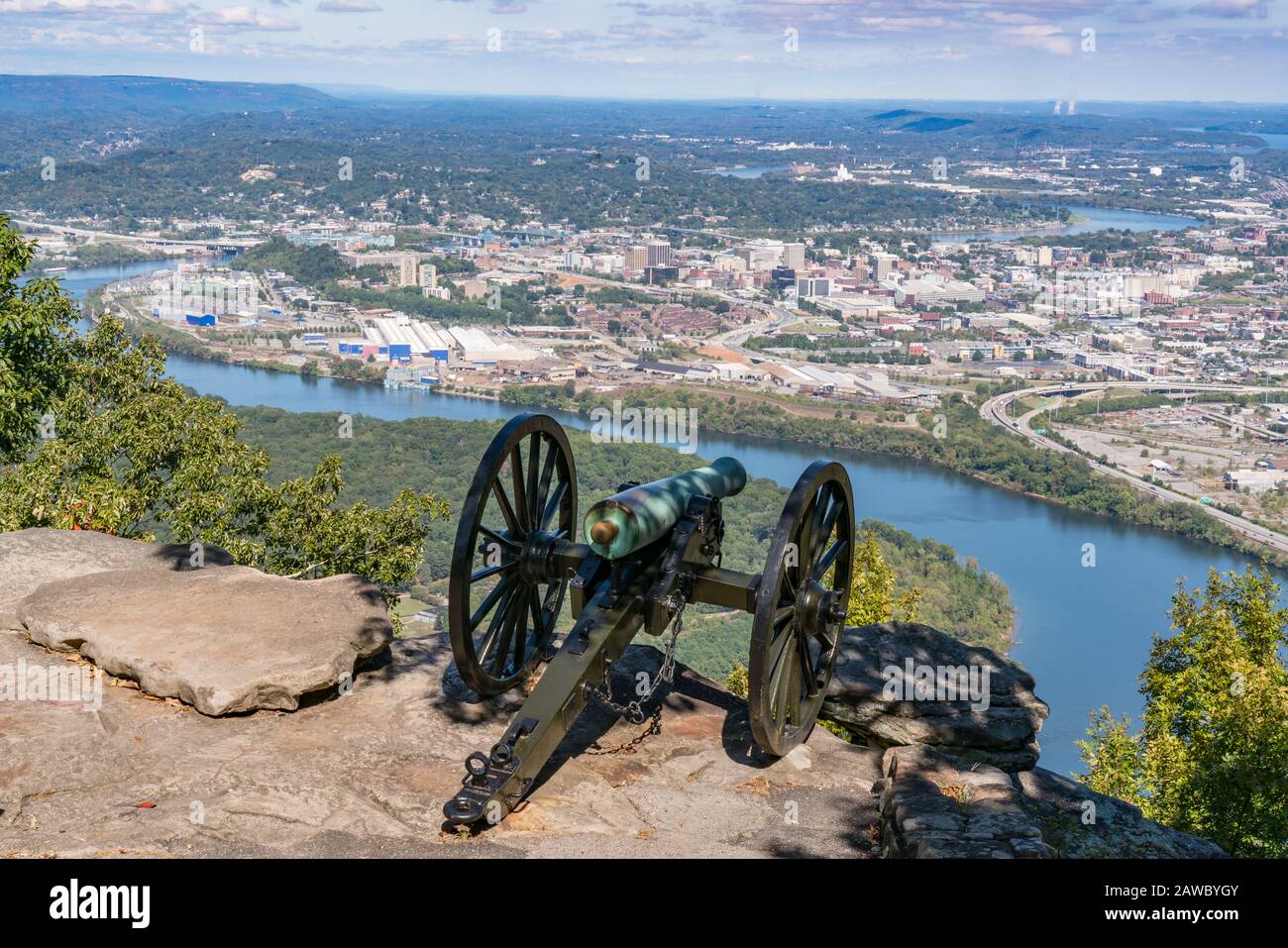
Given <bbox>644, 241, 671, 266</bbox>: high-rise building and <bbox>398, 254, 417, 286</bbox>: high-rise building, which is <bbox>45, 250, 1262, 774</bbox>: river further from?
<bbox>644, 241, 671, 266</bbox>: high-rise building

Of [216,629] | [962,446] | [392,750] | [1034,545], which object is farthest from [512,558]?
[962,446]

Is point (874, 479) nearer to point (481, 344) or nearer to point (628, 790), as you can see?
point (481, 344)

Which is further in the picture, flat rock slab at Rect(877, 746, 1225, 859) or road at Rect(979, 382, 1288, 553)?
road at Rect(979, 382, 1288, 553)

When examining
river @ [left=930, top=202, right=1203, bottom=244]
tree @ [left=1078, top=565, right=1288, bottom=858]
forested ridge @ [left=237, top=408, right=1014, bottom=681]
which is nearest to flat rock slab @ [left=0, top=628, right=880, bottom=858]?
tree @ [left=1078, top=565, right=1288, bottom=858]

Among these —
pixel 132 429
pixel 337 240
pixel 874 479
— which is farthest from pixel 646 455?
pixel 337 240

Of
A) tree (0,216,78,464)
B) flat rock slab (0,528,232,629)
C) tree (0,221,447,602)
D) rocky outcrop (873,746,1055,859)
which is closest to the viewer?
rocky outcrop (873,746,1055,859)

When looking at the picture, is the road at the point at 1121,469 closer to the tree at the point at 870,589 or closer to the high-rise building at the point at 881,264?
the tree at the point at 870,589
